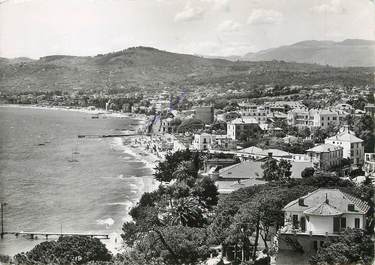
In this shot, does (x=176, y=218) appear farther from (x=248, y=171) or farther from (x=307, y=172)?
(x=307, y=172)

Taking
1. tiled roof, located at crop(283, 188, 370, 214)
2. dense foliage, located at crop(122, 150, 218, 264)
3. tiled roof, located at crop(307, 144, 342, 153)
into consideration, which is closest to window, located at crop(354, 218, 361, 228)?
tiled roof, located at crop(283, 188, 370, 214)

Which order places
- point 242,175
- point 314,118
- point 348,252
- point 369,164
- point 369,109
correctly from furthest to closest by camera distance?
1. point 314,118
2. point 369,109
3. point 369,164
4. point 242,175
5. point 348,252

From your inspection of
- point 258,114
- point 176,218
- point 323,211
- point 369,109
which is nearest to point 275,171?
point 176,218

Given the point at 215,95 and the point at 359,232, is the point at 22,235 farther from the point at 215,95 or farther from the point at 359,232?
the point at 215,95

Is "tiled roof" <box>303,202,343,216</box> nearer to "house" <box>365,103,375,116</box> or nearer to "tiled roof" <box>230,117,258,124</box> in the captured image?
"house" <box>365,103,375,116</box>

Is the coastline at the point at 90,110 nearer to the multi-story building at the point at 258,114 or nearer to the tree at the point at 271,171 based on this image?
the multi-story building at the point at 258,114

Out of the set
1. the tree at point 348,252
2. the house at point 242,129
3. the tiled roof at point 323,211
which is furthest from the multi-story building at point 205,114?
the tree at point 348,252
